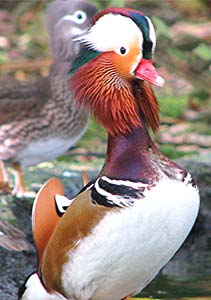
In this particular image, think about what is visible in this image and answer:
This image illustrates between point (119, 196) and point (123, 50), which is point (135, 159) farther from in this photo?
point (123, 50)

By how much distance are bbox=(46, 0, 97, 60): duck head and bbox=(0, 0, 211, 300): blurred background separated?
422 mm

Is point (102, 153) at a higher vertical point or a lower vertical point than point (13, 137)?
lower

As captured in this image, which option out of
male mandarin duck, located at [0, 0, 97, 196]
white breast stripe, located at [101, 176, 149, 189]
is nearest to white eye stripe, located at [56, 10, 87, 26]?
male mandarin duck, located at [0, 0, 97, 196]

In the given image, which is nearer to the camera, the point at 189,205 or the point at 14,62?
the point at 189,205

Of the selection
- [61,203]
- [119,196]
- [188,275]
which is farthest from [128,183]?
[188,275]

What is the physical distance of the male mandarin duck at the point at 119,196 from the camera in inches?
129

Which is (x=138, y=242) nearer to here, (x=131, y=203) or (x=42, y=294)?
(x=131, y=203)

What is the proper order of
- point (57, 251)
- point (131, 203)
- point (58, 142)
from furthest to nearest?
1. point (58, 142)
2. point (57, 251)
3. point (131, 203)

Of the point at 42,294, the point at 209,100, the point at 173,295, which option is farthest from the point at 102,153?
the point at 42,294

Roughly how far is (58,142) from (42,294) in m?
1.68

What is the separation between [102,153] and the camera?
632 centimetres

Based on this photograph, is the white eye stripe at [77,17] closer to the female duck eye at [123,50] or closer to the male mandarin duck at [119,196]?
the male mandarin duck at [119,196]

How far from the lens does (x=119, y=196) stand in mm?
3283

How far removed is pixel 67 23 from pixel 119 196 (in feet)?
9.17
